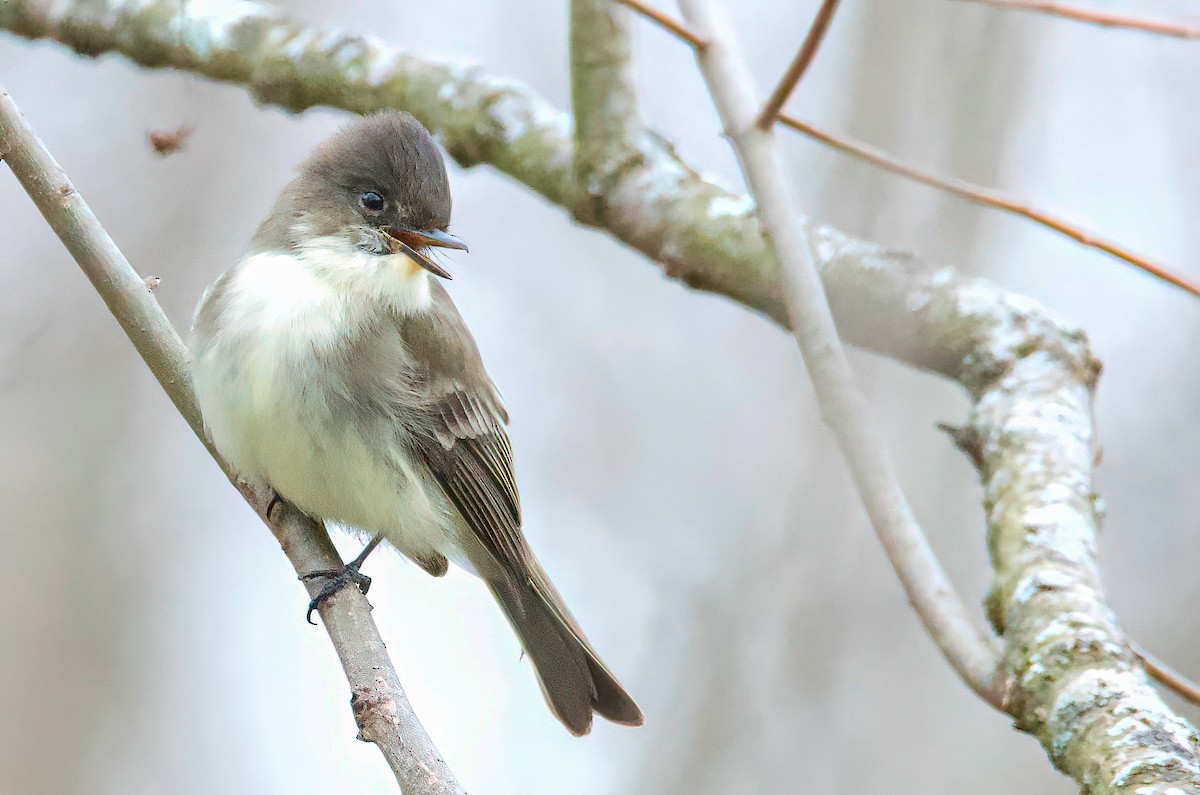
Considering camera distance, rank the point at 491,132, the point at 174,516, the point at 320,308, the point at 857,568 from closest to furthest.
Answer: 1. the point at 320,308
2. the point at 491,132
3. the point at 857,568
4. the point at 174,516

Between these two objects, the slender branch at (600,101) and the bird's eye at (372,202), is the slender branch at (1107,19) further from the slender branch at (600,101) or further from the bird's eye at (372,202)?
the bird's eye at (372,202)

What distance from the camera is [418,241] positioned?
2670 millimetres

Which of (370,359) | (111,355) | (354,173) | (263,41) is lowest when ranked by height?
(111,355)

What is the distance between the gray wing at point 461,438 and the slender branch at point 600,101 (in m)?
0.49

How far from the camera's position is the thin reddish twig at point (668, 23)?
183 cm

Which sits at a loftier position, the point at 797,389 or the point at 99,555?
the point at 797,389

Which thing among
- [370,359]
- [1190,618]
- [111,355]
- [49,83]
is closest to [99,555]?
[111,355]

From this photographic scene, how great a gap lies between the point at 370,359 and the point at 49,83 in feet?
11.4

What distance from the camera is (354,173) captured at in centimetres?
272

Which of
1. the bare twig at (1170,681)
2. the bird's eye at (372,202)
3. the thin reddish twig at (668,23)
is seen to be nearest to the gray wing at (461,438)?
the bird's eye at (372,202)

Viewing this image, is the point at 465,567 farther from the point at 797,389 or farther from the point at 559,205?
the point at 797,389

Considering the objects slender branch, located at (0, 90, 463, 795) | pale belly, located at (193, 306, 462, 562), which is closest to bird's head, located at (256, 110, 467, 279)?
pale belly, located at (193, 306, 462, 562)

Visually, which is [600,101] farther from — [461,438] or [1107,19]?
[1107,19]

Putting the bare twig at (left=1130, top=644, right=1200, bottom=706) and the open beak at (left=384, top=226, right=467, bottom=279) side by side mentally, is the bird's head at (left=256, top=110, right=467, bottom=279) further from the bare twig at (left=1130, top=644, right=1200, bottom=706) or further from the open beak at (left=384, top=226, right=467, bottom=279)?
the bare twig at (left=1130, top=644, right=1200, bottom=706)
